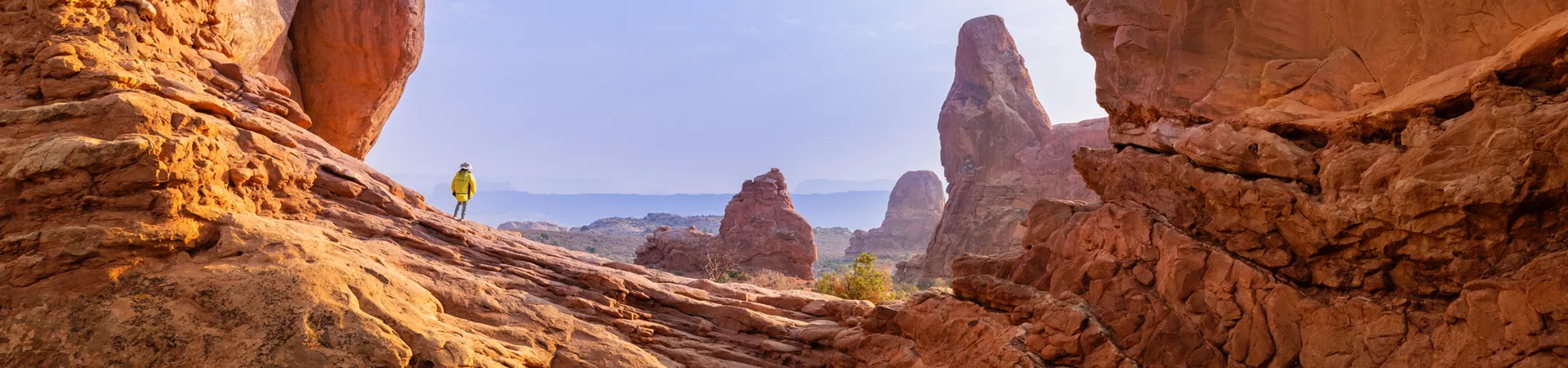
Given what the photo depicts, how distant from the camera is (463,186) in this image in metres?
18.4

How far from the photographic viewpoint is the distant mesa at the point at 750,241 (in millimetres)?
45062

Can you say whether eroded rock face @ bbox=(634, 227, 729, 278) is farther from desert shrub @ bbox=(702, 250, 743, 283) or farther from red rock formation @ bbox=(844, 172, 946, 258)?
red rock formation @ bbox=(844, 172, 946, 258)

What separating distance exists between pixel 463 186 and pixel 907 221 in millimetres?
95993

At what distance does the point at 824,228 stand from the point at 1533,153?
139485 mm

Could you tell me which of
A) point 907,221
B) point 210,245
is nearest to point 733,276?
point 210,245

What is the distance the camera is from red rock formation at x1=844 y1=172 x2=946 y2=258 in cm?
10059

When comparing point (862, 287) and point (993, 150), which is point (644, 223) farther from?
point (862, 287)

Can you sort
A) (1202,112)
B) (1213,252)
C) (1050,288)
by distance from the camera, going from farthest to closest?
(1050,288)
(1202,112)
(1213,252)

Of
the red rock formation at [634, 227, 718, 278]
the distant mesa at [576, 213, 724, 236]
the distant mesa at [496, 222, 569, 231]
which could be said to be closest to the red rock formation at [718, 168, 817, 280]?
the red rock formation at [634, 227, 718, 278]

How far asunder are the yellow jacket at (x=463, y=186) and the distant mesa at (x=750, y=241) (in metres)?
25.6

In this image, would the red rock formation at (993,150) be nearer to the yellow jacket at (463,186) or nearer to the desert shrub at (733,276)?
the desert shrub at (733,276)

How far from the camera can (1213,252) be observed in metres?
9.58

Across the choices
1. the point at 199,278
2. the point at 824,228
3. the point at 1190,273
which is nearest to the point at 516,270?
the point at 199,278

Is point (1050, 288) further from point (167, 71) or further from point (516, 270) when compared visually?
point (167, 71)
